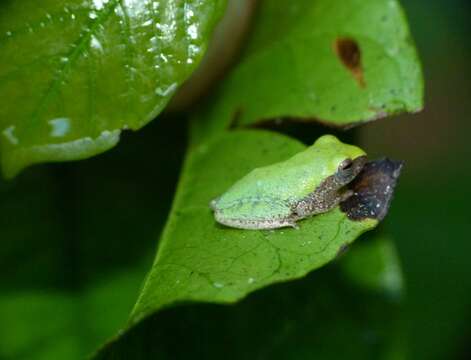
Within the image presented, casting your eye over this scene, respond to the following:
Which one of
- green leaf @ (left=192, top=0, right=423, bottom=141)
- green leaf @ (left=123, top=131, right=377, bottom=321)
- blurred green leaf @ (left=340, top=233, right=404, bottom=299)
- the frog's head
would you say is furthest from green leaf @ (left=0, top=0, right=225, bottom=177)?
blurred green leaf @ (left=340, top=233, right=404, bottom=299)

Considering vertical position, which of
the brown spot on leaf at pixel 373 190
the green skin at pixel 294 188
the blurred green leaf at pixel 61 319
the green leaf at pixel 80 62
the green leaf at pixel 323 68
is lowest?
the blurred green leaf at pixel 61 319

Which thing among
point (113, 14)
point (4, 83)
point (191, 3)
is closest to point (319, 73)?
point (191, 3)

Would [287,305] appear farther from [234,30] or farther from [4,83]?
[4,83]

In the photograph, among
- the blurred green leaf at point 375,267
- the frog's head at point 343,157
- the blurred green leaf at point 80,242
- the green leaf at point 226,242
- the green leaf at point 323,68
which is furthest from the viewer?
the blurred green leaf at point 375,267

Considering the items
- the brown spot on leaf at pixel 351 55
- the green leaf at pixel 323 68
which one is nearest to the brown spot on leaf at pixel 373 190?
the green leaf at pixel 323 68

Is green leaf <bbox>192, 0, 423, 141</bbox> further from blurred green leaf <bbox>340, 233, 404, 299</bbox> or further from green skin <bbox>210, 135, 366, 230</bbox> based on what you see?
blurred green leaf <bbox>340, 233, 404, 299</bbox>

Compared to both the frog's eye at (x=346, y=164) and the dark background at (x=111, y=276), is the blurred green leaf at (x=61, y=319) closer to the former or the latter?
the dark background at (x=111, y=276)

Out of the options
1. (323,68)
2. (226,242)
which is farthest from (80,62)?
(323,68)
